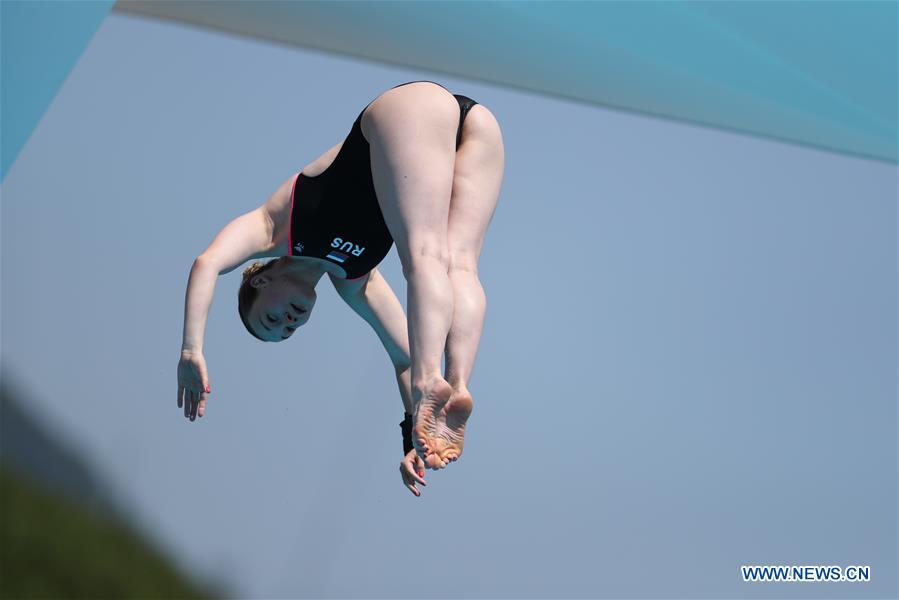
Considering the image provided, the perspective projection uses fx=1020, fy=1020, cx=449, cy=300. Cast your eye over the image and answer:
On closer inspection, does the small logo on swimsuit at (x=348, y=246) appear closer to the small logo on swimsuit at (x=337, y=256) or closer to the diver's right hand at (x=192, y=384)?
the small logo on swimsuit at (x=337, y=256)

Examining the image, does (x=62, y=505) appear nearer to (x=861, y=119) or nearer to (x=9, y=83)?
(x=9, y=83)

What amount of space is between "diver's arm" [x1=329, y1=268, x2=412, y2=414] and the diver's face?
6.3 inches

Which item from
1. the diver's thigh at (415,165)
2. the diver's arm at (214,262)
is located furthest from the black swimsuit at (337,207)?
the diver's thigh at (415,165)

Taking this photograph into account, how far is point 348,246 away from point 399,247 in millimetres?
449

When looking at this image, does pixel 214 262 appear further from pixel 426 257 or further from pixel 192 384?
pixel 426 257

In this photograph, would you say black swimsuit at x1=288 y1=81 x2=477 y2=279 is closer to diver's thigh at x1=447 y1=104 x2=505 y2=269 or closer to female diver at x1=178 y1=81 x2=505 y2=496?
female diver at x1=178 y1=81 x2=505 y2=496

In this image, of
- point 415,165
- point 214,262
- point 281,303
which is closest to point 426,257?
point 415,165

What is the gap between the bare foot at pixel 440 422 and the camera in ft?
7.18

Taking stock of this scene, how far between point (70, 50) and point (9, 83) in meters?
0.34

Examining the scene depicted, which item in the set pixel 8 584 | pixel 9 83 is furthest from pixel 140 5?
pixel 8 584

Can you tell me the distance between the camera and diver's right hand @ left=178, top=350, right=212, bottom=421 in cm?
278

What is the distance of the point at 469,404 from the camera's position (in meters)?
2.26

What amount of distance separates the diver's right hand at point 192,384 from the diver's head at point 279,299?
0.36 metres

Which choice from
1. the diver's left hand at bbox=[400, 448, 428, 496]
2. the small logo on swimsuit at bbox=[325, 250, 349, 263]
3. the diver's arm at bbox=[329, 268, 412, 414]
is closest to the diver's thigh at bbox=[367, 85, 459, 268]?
the small logo on swimsuit at bbox=[325, 250, 349, 263]
